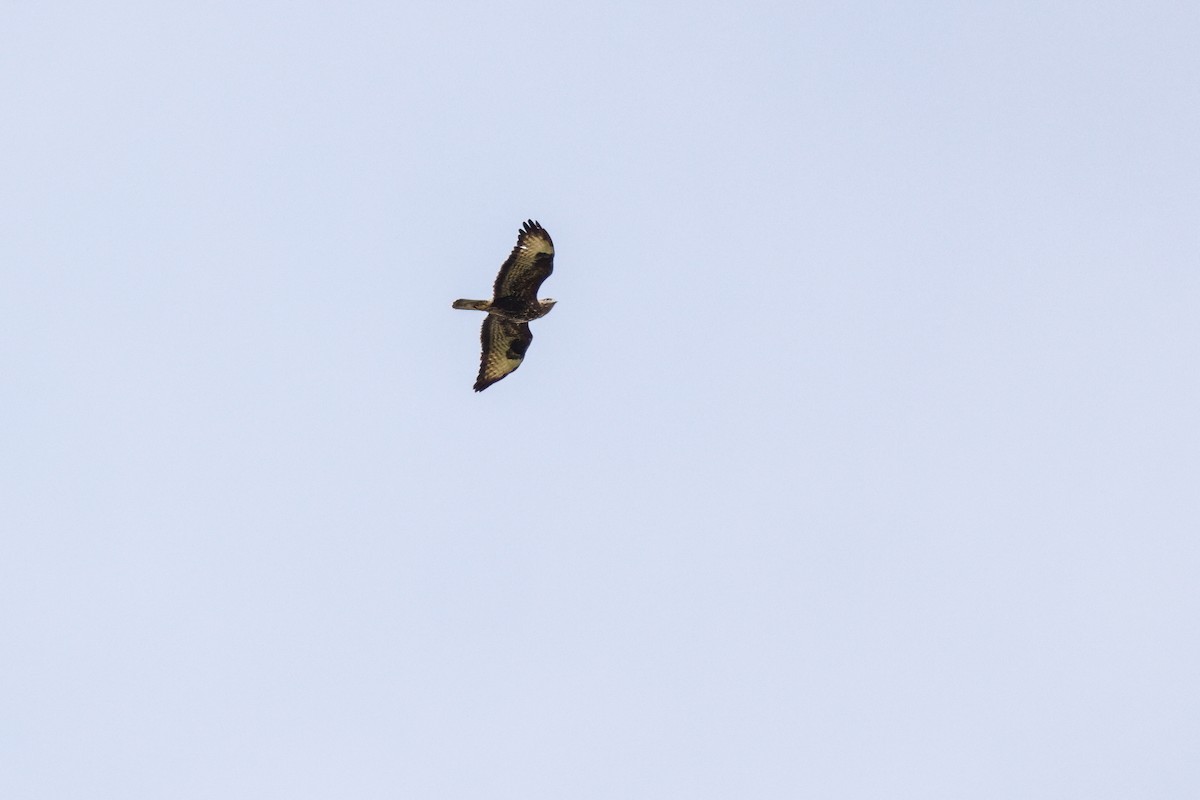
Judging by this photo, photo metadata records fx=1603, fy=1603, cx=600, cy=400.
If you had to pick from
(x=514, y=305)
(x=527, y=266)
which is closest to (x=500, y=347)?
(x=514, y=305)

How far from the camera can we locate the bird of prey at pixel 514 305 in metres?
30.3

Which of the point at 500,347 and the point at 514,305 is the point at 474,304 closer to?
the point at 514,305

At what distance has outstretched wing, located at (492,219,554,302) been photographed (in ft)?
99.3

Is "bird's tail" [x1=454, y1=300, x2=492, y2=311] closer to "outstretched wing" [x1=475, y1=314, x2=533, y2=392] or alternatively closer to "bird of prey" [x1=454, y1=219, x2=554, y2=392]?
"bird of prey" [x1=454, y1=219, x2=554, y2=392]

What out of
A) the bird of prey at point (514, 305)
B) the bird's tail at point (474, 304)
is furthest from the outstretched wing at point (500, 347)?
the bird's tail at point (474, 304)

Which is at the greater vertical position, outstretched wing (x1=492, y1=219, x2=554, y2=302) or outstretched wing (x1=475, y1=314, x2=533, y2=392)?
outstretched wing (x1=492, y1=219, x2=554, y2=302)

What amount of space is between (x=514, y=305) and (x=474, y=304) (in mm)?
828

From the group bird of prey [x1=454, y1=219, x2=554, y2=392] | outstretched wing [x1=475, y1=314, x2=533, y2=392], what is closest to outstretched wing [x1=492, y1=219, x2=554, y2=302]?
A: bird of prey [x1=454, y1=219, x2=554, y2=392]

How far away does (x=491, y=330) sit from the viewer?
1264 inches

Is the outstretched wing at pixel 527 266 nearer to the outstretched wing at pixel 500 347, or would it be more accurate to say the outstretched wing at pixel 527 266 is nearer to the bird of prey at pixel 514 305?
the bird of prey at pixel 514 305

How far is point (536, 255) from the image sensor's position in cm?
3039

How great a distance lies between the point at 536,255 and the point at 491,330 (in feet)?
7.80

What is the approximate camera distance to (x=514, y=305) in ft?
103

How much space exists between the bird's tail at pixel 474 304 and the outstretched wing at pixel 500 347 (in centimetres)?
63
